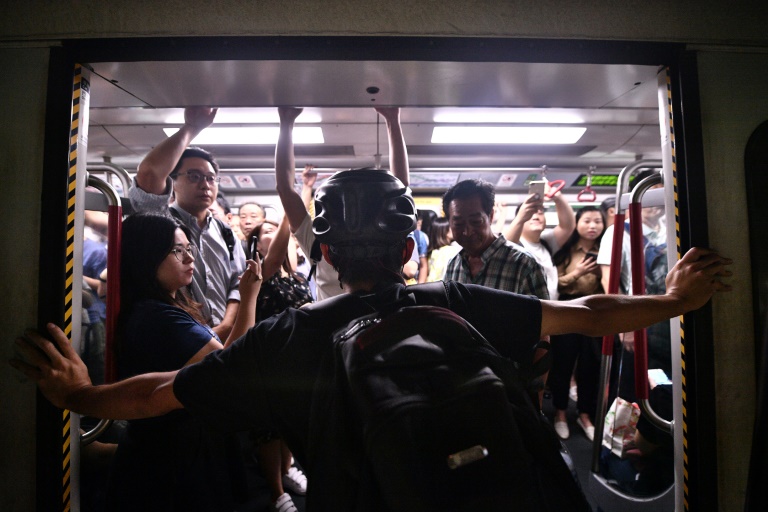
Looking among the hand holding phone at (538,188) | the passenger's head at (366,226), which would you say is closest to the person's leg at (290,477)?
the passenger's head at (366,226)

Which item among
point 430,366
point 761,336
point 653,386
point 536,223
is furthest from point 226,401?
point 536,223

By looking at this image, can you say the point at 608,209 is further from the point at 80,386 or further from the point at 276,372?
the point at 80,386

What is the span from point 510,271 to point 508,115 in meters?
1.16

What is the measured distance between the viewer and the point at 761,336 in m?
1.67

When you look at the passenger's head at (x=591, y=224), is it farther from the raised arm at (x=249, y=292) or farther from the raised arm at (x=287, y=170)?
the raised arm at (x=249, y=292)

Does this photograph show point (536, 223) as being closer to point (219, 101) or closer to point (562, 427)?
point (562, 427)

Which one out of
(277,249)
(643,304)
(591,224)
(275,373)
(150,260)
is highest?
(591,224)

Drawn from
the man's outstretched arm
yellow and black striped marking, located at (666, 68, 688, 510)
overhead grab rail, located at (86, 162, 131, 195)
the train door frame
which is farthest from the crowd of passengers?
yellow and black striped marking, located at (666, 68, 688, 510)

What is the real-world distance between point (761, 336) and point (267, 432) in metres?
2.53

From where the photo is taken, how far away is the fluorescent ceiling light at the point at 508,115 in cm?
295

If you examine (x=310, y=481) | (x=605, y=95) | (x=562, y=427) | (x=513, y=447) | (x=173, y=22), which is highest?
(x=173, y=22)

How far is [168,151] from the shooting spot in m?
2.27

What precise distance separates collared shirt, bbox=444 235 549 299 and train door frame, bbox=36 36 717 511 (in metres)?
0.95

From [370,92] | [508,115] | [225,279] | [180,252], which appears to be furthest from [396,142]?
[225,279]
